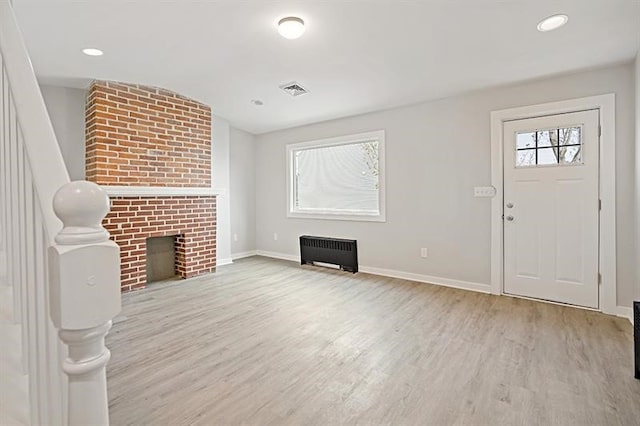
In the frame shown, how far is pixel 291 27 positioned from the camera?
8.38ft

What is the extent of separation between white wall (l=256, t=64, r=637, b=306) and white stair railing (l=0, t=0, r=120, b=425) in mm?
3827

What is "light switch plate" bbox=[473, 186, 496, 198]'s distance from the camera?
3586 millimetres

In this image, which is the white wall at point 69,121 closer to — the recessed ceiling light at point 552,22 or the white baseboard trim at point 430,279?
the white baseboard trim at point 430,279

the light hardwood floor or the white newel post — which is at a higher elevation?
the white newel post

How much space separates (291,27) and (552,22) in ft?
6.49

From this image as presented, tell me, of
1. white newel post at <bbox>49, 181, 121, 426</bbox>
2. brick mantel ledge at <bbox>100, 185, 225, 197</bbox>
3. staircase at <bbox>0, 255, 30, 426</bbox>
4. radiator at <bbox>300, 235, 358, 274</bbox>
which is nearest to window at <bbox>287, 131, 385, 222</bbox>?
radiator at <bbox>300, 235, 358, 274</bbox>

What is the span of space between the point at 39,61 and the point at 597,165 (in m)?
5.56

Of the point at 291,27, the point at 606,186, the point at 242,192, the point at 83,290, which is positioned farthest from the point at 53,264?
the point at 242,192

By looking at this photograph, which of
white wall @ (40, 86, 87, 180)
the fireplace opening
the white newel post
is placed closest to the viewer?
the white newel post

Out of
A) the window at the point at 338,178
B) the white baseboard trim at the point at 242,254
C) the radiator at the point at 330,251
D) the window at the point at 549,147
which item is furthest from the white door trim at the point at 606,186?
the white baseboard trim at the point at 242,254

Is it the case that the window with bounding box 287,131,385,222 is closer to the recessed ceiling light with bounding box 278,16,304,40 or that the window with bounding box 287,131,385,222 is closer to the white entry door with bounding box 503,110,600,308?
the white entry door with bounding box 503,110,600,308

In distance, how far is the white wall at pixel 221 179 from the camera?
515 cm

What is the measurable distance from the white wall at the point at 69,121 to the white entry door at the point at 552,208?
5101mm

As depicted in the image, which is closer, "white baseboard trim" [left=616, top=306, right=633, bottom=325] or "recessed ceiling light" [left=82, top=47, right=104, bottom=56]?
"white baseboard trim" [left=616, top=306, right=633, bottom=325]
